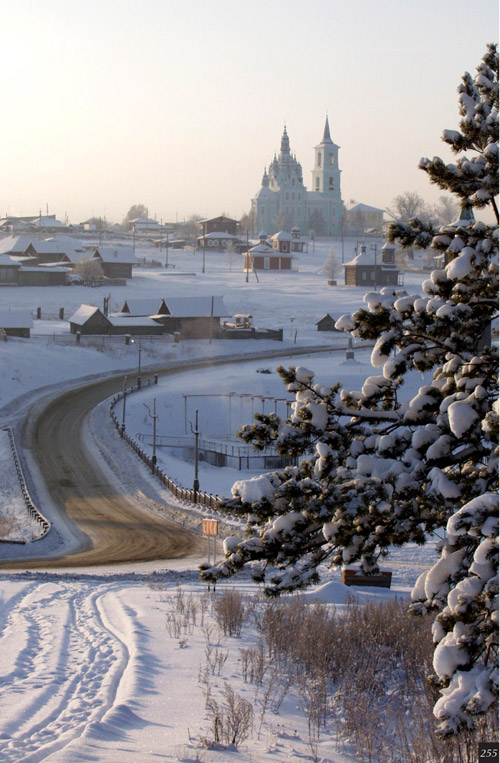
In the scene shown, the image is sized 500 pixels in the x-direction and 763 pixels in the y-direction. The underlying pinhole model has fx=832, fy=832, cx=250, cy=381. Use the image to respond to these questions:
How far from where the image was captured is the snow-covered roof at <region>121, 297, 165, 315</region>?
270 feet

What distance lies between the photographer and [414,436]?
340 inches

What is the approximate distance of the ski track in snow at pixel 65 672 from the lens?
918 cm

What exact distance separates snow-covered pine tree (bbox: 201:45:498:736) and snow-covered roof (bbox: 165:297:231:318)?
234 feet

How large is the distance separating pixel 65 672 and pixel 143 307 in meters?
72.9

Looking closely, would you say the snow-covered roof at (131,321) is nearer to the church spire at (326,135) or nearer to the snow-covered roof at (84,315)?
the snow-covered roof at (84,315)

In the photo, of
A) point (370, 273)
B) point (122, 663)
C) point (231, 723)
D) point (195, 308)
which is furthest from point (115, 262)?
point (231, 723)

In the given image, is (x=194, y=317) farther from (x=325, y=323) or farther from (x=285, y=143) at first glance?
(x=285, y=143)

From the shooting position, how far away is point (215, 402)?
55250 millimetres

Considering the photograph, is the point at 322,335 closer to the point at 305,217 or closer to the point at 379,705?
the point at 379,705

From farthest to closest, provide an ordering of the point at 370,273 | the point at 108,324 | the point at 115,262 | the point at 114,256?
the point at 370,273, the point at 114,256, the point at 115,262, the point at 108,324

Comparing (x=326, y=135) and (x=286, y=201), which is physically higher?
(x=326, y=135)

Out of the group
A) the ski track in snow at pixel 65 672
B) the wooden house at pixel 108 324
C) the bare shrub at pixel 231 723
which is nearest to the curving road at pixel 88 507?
the ski track in snow at pixel 65 672

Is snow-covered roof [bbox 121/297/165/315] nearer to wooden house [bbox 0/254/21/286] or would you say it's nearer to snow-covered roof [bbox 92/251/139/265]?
wooden house [bbox 0/254/21/286]

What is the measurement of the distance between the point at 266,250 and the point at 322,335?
52776mm
